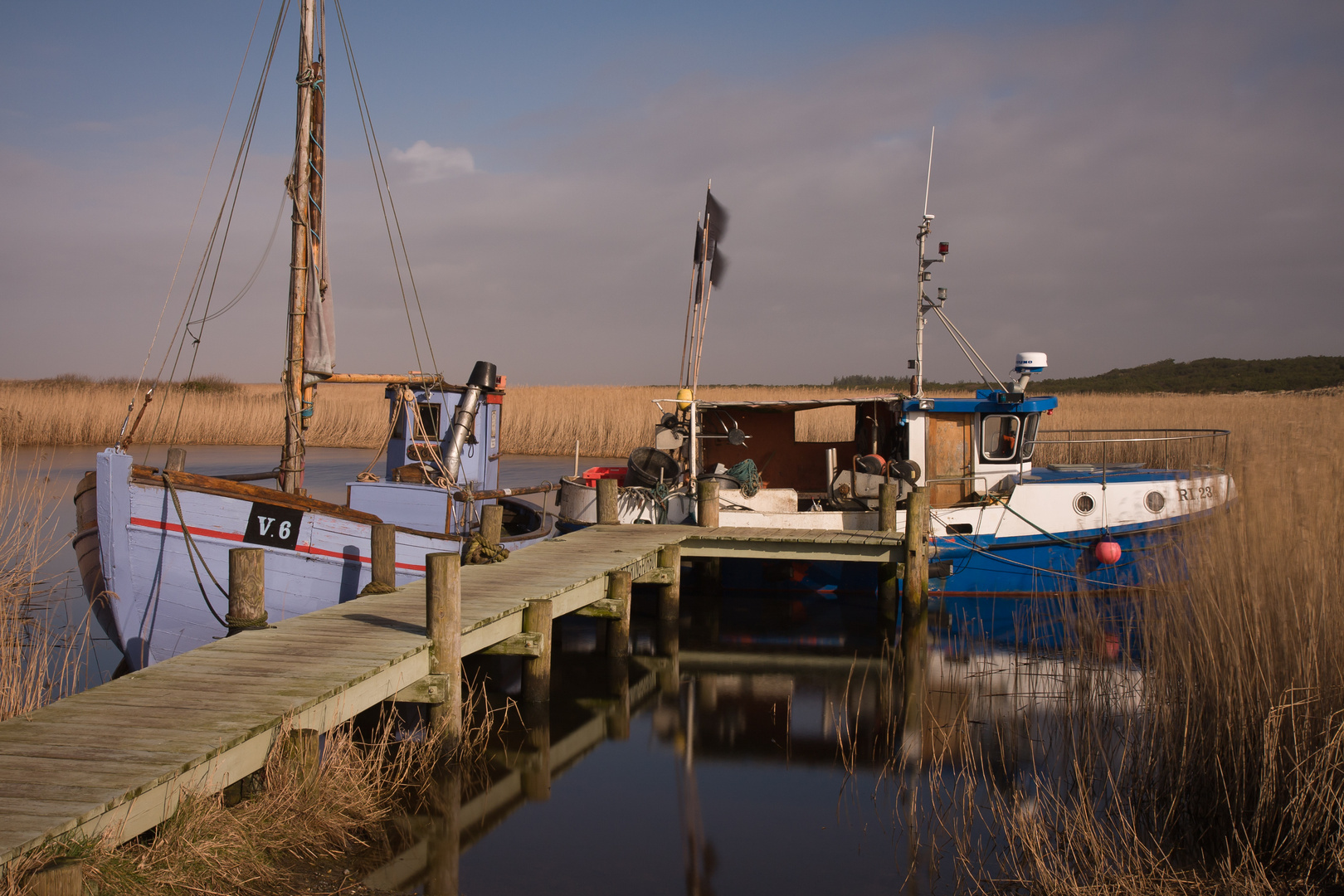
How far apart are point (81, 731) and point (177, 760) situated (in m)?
0.72

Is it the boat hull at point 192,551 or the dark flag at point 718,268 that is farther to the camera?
the dark flag at point 718,268

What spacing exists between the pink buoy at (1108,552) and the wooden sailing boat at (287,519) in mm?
6505

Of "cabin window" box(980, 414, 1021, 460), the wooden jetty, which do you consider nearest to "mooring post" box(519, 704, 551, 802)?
the wooden jetty

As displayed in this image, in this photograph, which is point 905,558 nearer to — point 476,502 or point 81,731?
point 476,502

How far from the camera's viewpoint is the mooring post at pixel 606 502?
11906mm

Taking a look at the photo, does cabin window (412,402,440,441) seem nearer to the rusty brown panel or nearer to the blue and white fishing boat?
the blue and white fishing boat

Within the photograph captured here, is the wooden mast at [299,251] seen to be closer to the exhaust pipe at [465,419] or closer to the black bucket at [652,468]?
the exhaust pipe at [465,419]

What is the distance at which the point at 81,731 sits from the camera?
4586 millimetres

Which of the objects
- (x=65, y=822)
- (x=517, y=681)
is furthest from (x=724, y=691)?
(x=65, y=822)

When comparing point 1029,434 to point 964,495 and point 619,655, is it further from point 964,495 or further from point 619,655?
point 619,655

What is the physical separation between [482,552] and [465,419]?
2.64 meters

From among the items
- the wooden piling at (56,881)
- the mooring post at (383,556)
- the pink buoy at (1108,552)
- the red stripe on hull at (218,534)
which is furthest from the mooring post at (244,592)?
the pink buoy at (1108,552)

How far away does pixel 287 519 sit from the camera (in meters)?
8.41

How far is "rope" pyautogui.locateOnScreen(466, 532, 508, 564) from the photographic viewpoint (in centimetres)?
912
